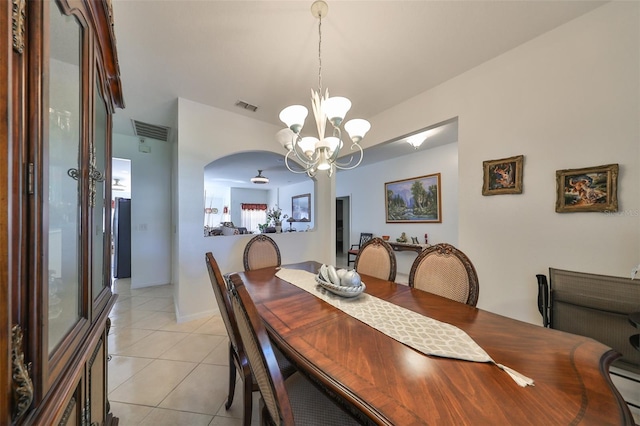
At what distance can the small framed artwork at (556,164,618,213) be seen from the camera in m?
1.54

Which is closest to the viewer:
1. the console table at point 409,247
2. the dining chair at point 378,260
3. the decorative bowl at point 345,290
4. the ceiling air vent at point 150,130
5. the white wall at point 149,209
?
the decorative bowl at point 345,290

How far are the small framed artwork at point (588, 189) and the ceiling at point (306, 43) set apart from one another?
3.76ft

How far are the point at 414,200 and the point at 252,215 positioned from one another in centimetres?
701

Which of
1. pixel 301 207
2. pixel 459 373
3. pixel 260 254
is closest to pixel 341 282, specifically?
pixel 459 373

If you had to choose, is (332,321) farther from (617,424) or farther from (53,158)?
(53,158)

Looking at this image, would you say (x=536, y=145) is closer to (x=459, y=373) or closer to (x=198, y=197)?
(x=459, y=373)

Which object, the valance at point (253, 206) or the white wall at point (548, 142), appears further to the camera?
the valance at point (253, 206)

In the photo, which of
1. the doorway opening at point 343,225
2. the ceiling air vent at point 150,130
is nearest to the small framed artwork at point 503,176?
the ceiling air vent at point 150,130

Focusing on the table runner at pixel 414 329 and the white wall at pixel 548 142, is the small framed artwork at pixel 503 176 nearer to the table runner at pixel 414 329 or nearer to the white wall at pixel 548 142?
the white wall at pixel 548 142

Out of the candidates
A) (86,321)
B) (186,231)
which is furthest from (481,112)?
(186,231)

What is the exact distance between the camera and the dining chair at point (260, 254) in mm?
2507

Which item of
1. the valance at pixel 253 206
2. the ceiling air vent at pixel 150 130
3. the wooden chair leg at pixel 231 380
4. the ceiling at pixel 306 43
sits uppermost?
the ceiling at pixel 306 43

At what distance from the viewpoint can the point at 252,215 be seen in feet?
32.1

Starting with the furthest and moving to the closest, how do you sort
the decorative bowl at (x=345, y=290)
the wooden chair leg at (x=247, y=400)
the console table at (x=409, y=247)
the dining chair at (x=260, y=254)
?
the console table at (x=409, y=247)
the dining chair at (x=260, y=254)
the decorative bowl at (x=345, y=290)
the wooden chair leg at (x=247, y=400)
